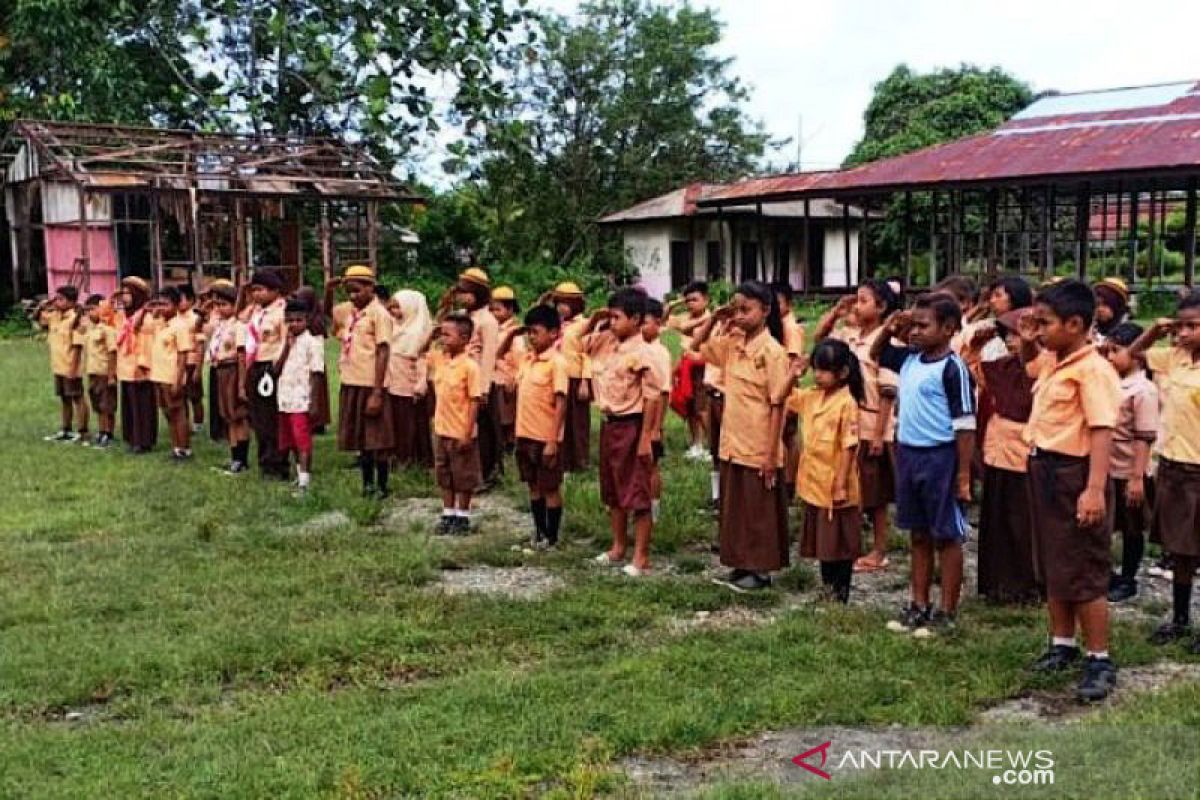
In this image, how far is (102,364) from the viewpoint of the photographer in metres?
11.4

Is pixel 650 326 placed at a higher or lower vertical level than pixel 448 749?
higher

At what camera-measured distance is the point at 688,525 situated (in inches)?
305

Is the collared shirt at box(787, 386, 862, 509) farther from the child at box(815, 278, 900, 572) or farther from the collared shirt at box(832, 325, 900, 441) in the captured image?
the collared shirt at box(832, 325, 900, 441)

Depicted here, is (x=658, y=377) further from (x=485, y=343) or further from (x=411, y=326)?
(x=411, y=326)

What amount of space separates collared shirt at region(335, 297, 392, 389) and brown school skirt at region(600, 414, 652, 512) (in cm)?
260

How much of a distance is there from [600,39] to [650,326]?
26.8 meters

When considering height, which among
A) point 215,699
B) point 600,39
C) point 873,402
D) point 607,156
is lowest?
point 215,699

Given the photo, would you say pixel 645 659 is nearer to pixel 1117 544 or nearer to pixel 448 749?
pixel 448 749

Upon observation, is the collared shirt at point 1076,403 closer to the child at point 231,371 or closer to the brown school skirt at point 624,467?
the brown school skirt at point 624,467

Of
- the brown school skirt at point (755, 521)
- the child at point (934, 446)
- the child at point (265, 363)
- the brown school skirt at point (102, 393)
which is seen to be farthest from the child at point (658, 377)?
the brown school skirt at point (102, 393)

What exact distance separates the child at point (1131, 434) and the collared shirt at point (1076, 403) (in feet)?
4.13

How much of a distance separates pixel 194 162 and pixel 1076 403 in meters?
20.8

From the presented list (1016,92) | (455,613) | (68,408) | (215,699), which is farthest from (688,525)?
(1016,92)

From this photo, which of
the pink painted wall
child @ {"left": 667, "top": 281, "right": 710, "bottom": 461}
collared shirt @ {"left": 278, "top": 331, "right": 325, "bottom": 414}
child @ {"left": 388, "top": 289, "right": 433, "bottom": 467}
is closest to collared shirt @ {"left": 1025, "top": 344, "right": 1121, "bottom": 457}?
child @ {"left": 667, "top": 281, "right": 710, "bottom": 461}
